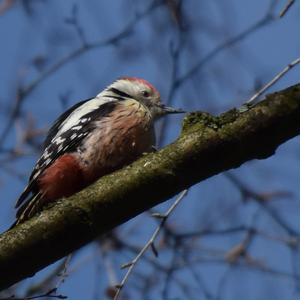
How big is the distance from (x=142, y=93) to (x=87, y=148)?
1.18 metres

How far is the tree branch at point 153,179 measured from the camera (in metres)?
2.47

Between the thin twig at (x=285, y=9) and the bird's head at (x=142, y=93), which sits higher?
the bird's head at (x=142, y=93)

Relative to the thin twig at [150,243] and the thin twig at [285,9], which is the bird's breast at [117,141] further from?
the thin twig at [285,9]

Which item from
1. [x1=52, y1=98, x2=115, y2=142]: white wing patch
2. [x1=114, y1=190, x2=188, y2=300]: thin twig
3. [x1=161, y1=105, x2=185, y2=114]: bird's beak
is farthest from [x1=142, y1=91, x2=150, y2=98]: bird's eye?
[x1=114, y1=190, x2=188, y2=300]: thin twig

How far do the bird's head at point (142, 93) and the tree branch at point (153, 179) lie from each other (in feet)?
7.54

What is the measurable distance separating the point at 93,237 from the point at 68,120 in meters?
1.98

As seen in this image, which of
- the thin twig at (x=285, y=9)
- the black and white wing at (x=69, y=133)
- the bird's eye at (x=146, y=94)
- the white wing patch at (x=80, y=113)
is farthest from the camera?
the bird's eye at (x=146, y=94)

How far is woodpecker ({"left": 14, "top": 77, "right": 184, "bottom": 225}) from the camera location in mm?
3865

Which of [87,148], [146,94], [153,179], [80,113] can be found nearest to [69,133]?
[87,148]

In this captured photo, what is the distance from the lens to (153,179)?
8.33 ft

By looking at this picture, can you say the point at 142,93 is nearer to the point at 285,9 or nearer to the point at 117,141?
the point at 117,141

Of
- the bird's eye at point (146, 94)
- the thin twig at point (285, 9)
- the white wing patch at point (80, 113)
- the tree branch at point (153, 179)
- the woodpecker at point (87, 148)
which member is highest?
the bird's eye at point (146, 94)

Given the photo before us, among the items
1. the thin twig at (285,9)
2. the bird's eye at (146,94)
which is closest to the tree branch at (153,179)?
the thin twig at (285,9)

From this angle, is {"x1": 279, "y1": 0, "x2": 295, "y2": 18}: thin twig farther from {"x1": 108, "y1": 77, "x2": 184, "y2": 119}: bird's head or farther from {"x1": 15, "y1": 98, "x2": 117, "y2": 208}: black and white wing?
{"x1": 108, "y1": 77, "x2": 184, "y2": 119}: bird's head
